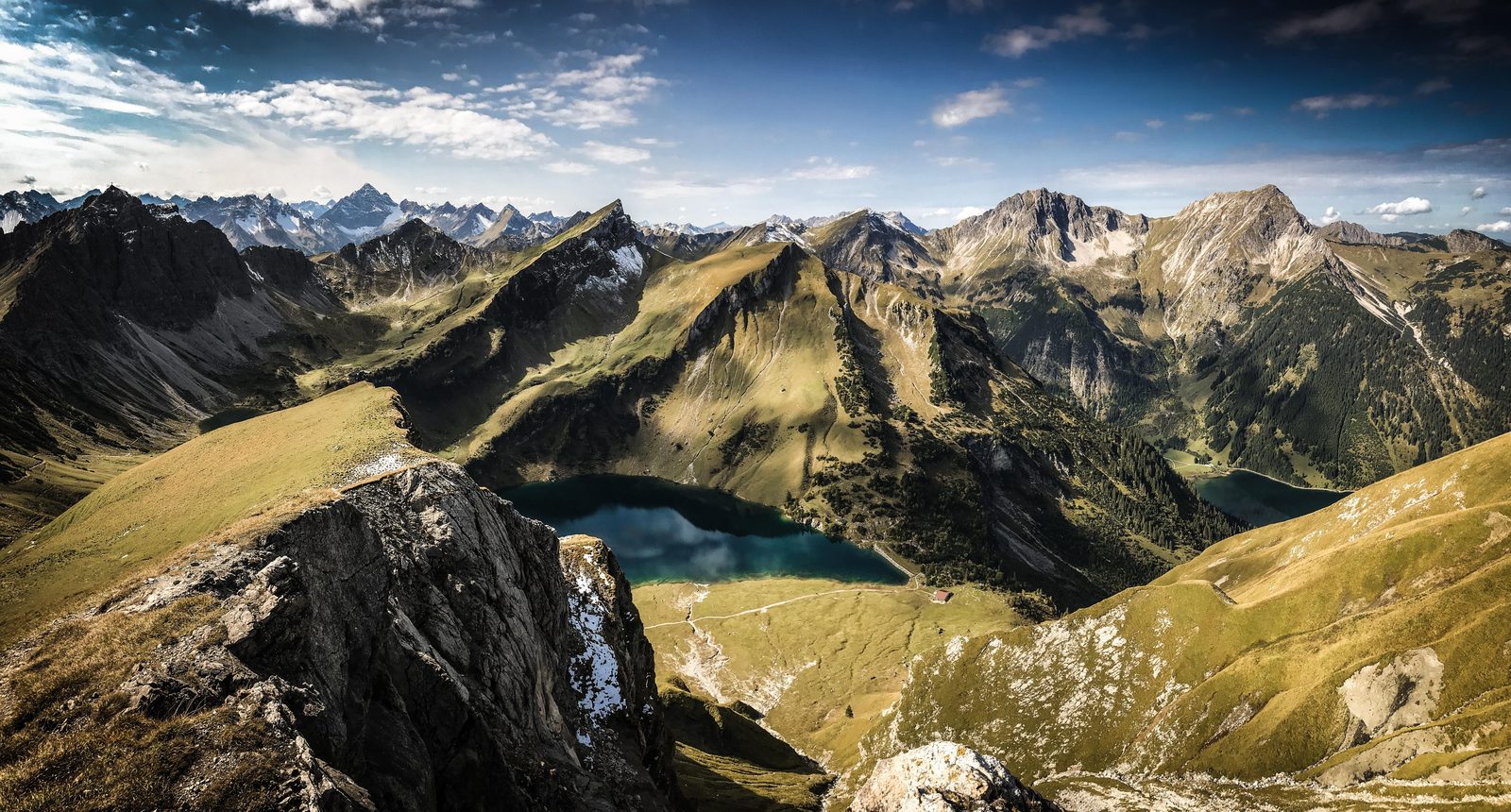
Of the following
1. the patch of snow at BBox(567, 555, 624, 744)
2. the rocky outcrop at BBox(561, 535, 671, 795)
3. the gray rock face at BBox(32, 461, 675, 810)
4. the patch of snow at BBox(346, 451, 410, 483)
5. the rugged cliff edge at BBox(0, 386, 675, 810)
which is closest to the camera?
the rugged cliff edge at BBox(0, 386, 675, 810)

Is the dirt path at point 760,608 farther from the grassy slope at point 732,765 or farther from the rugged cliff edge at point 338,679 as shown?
the rugged cliff edge at point 338,679

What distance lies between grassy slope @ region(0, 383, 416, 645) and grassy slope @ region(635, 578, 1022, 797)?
74430mm

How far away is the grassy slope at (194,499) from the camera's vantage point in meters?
42.2

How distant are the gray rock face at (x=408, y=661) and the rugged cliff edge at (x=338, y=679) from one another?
11 centimetres

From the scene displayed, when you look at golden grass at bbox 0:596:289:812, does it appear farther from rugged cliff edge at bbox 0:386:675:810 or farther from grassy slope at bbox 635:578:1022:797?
grassy slope at bbox 635:578:1022:797

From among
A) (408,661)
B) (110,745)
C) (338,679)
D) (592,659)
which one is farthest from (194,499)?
(110,745)

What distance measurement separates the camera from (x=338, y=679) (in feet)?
94.1

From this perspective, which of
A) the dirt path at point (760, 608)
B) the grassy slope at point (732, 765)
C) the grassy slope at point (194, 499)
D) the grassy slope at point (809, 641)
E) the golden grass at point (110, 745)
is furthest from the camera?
the dirt path at point (760, 608)

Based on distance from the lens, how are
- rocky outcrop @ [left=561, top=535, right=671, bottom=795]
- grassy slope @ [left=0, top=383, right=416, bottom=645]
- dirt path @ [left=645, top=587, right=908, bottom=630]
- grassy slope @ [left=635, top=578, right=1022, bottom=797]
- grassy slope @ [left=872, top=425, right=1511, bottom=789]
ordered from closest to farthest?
grassy slope @ [left=0, top=383, right=416, bottom=645] < grassy slope @ [left=872, top=425, right=1511, bottom=789] < rocky outcrop @ [left=561, top=535, right=671, bottom=795] < grassy slope @ [left=635, top=578, right=1022, bottom=797] < dirt path @ [left=645, top=587, right=908, bottom=630]

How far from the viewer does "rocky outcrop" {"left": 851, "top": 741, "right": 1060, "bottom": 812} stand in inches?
1412

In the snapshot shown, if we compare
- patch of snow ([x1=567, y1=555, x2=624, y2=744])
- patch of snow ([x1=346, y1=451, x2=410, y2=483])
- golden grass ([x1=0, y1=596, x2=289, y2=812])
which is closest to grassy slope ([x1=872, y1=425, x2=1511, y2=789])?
patch of snow ([x1=567, y1=555, x2=624, y2=744])

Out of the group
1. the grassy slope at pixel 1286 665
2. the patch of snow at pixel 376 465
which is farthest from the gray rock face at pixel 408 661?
the grassy slope at pixel 1286 665

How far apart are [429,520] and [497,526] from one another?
8472mm

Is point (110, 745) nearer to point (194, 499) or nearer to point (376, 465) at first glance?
point (376, 465)
